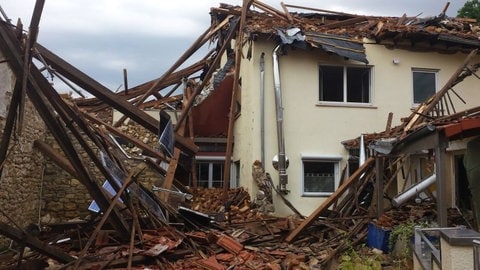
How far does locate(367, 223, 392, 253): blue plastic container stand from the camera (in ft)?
28.4

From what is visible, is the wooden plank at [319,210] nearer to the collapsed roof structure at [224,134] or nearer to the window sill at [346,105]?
the collapsed roof structure at [224,134]

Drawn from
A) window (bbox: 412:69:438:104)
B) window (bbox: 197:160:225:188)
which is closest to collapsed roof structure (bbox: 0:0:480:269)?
window (bbox: 412:69:438:104)

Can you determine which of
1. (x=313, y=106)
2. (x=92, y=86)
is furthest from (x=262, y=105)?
(x=92, y=86)

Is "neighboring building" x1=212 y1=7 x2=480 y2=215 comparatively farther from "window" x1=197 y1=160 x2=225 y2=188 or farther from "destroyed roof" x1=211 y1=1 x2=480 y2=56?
"window" x1=197 y1=160 x2=225 y2=188

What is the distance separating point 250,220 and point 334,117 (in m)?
4.11

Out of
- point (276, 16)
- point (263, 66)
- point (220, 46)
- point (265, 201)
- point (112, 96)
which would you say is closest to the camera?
point (112, 96)

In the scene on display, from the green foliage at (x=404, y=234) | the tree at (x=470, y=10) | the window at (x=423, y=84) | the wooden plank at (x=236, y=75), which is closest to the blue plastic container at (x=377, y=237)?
the green foliage at (x=404, y=234)

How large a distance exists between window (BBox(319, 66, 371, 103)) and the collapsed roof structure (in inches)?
31.3

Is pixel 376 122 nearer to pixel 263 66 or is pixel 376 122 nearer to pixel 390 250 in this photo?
pixel 263 66

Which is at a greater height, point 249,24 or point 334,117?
point 249,24

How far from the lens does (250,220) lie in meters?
11.1

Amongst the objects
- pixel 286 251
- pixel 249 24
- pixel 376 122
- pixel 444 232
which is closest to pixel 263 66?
pixel 249 24

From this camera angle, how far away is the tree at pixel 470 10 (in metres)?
27.1

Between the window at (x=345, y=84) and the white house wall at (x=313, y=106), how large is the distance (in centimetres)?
26
